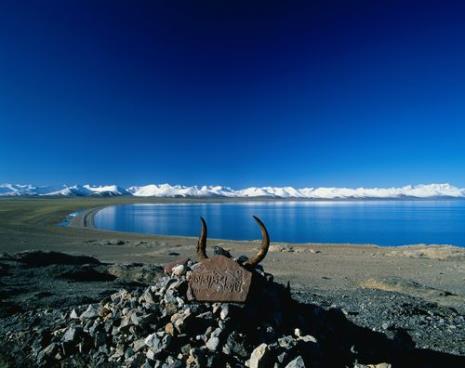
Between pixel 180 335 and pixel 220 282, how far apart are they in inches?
51.5

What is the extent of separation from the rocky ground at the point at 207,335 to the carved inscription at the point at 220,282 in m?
0.19

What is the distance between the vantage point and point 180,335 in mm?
6043

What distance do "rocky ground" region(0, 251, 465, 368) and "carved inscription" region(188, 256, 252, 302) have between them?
0.64 ft

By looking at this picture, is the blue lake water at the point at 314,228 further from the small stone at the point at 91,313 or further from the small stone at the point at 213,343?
the small stone at the point at 213,343

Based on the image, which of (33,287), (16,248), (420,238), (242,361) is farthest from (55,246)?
(420,238)

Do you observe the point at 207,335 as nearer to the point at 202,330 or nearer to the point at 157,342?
the point at 202,330

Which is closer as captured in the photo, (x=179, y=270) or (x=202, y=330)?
(x=202, y=330)

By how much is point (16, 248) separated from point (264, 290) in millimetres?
31006

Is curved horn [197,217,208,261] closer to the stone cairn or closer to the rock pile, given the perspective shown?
the stone cairn

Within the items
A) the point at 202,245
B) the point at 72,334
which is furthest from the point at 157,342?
the point at 202,245

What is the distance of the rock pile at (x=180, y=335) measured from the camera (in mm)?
5684

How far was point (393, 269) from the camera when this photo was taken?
24.0 metres

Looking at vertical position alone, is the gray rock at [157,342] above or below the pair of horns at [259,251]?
below

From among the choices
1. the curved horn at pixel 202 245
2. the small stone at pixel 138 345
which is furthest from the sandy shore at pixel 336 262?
the small stone at pixel 138 345
